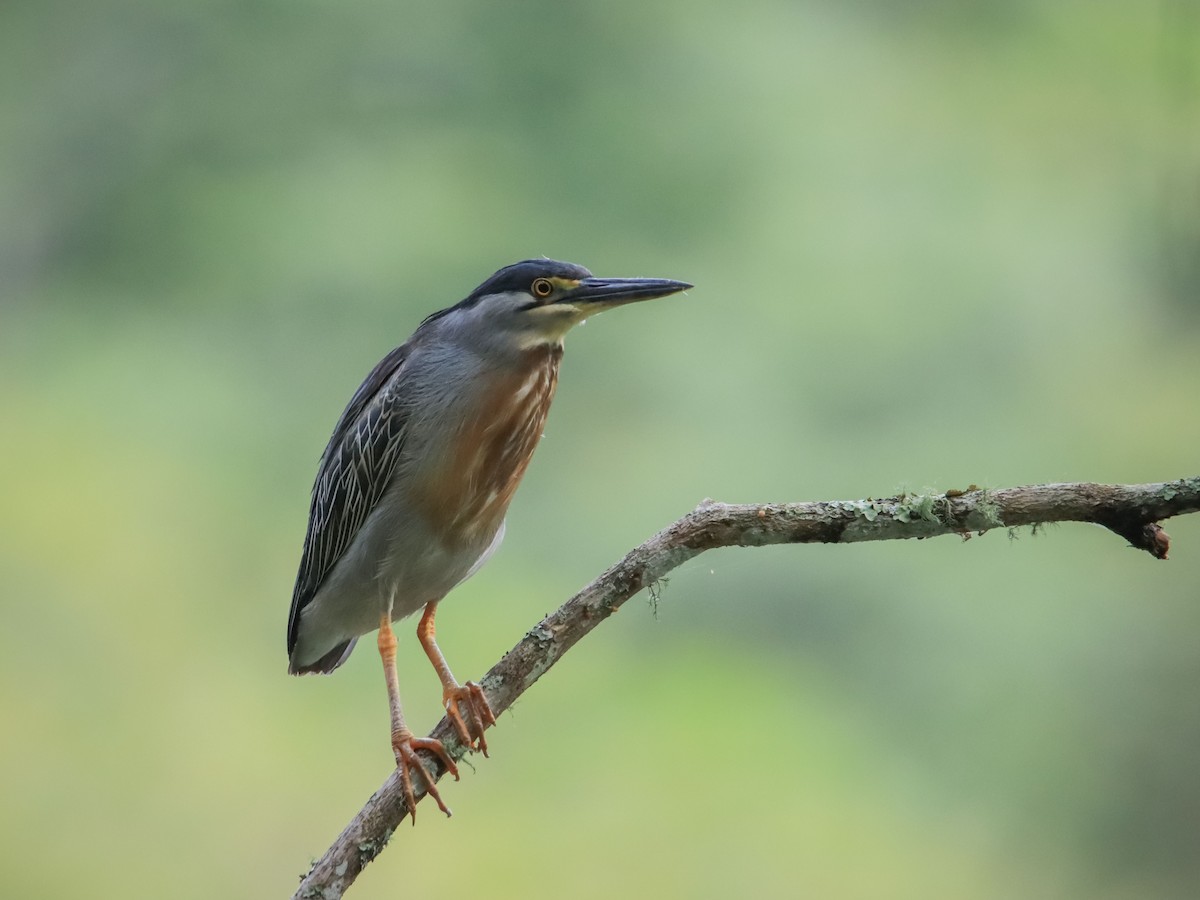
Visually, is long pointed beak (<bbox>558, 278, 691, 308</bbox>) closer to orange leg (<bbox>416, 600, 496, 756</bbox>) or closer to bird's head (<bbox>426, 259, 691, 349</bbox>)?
bird's head (<bbox>426, 259, 691, 349</bbox>)

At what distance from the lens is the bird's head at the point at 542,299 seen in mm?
1784

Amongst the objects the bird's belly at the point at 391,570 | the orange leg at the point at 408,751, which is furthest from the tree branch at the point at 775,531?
the bird's belly at the point at 391,570

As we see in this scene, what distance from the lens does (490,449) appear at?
1.92 metres

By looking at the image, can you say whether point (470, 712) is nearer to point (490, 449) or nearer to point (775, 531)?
point (490, 449)

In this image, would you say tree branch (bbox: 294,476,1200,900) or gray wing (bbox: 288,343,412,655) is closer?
tree branch (bbox: 294,476,1200,900)

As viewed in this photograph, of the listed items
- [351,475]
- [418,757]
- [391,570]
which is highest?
[351,475]

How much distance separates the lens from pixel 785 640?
3877 millimetres

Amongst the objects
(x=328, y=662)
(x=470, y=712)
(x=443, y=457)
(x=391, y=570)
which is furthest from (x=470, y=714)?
(x=328, y=662)

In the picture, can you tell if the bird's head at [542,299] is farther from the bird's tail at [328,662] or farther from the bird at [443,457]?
the bird's tail at [328,662]

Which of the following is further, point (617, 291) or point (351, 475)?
point (351, 475)

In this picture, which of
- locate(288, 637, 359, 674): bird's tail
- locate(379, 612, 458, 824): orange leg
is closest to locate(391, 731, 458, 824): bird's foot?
locate(379, 612, 458, 824): orange leg

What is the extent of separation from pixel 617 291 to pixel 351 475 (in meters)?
0.62

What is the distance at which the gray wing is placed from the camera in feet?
6.59

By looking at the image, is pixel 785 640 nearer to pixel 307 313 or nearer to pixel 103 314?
pixel 307 313
